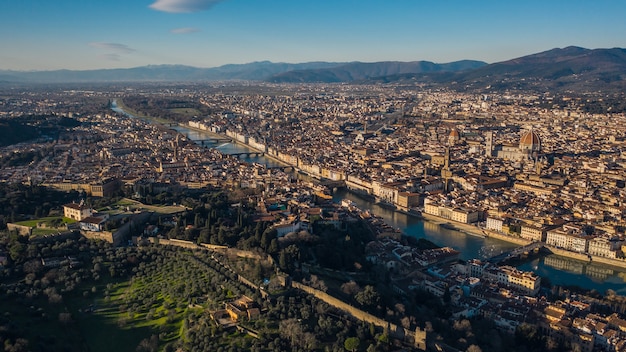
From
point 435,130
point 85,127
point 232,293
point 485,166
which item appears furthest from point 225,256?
point 85,127

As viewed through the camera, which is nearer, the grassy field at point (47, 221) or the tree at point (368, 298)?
the tree at point (368, 298)

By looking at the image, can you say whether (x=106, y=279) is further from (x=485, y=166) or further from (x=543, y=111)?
(x=543, y=111)

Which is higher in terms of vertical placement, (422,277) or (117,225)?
(117,225)

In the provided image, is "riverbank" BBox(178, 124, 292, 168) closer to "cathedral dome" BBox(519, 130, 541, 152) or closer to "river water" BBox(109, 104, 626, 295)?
"river water" BBox(109, 104, 626, 295)

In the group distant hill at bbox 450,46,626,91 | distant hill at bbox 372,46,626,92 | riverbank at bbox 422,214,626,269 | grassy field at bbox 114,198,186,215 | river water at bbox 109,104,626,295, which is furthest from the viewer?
distant hill at bbox 450,46,626,91

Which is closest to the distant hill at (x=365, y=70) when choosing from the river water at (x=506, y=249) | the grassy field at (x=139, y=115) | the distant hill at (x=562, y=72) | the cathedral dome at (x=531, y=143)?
the distant hill at (x=562, y=72)

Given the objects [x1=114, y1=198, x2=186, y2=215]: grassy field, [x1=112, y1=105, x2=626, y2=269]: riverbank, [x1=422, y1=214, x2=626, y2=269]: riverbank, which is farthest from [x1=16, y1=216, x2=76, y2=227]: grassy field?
[x1=422, y1=214, x2=626, y2=269]: riverbank

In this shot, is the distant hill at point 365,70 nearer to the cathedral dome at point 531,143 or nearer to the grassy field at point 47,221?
the cathedral dome at point 531,143
